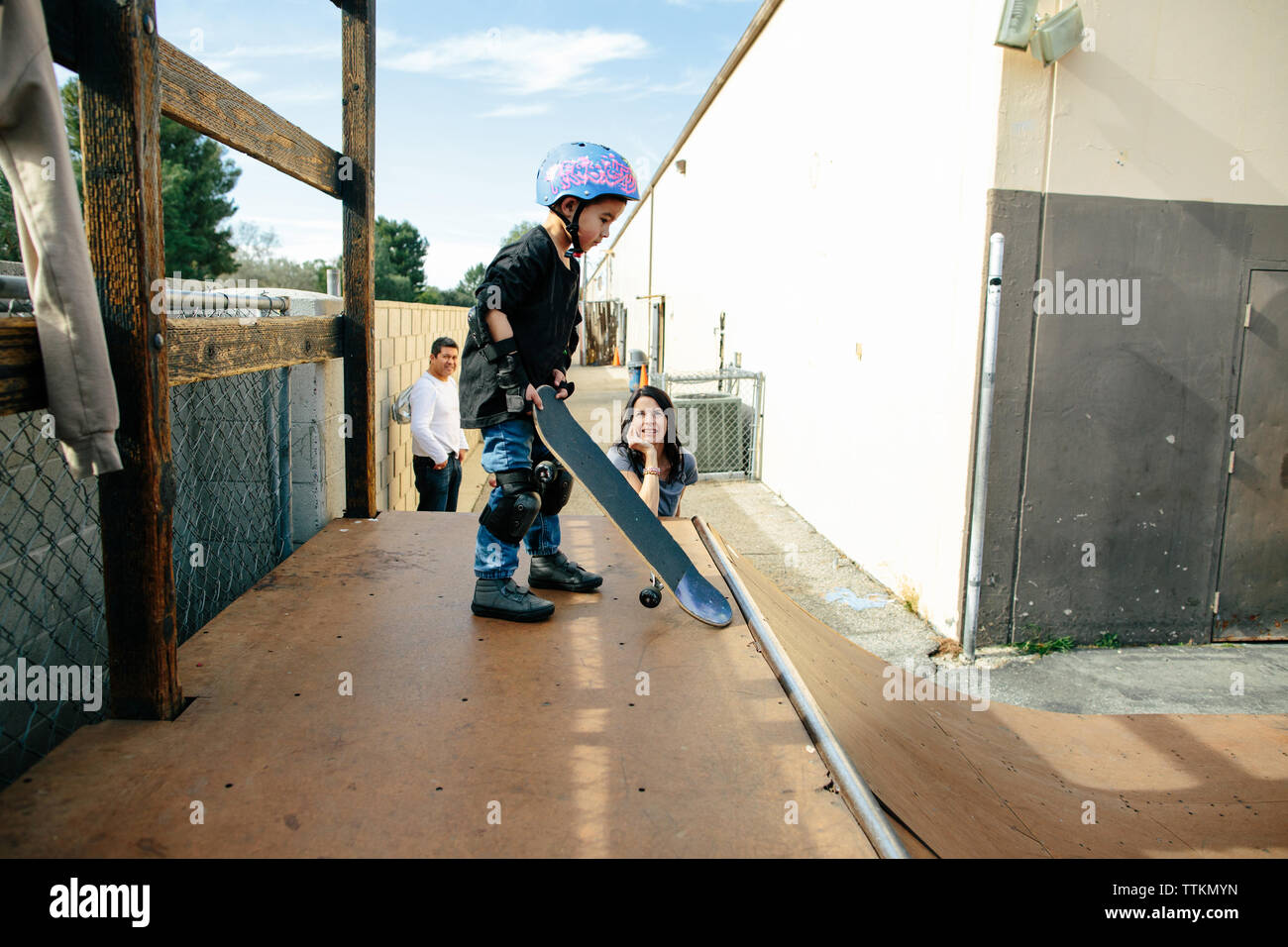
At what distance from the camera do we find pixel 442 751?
2100 mm

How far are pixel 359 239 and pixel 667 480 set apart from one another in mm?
2214

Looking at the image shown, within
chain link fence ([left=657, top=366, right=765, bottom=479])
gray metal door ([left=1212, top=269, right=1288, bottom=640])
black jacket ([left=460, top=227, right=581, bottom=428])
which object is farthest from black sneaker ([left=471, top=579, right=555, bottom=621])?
chain link fence ([left=657, top=366, right=765, bottom=479])

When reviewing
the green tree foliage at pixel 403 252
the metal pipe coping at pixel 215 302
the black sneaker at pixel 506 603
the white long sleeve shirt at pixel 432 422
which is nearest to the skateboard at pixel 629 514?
the black sneaker at pixel 506 603

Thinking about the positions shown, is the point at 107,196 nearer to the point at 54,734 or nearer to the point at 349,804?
the point at 349,804

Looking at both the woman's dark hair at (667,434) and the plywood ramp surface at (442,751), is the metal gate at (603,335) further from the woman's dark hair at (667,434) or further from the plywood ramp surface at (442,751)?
the plywood ramp surface at (442,751)

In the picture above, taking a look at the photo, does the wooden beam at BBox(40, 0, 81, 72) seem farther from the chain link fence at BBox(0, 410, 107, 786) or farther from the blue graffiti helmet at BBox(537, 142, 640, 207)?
the blue graffiti helmet at BBox(537, 142, 640, 207)

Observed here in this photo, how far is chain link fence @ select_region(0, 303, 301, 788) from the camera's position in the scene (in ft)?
9.54

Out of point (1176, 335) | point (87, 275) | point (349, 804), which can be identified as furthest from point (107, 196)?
point (1176, 335)

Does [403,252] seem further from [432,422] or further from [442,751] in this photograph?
[442,751]

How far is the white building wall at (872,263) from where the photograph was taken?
588cm

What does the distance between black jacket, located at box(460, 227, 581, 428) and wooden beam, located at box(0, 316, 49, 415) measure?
57.3 inches
